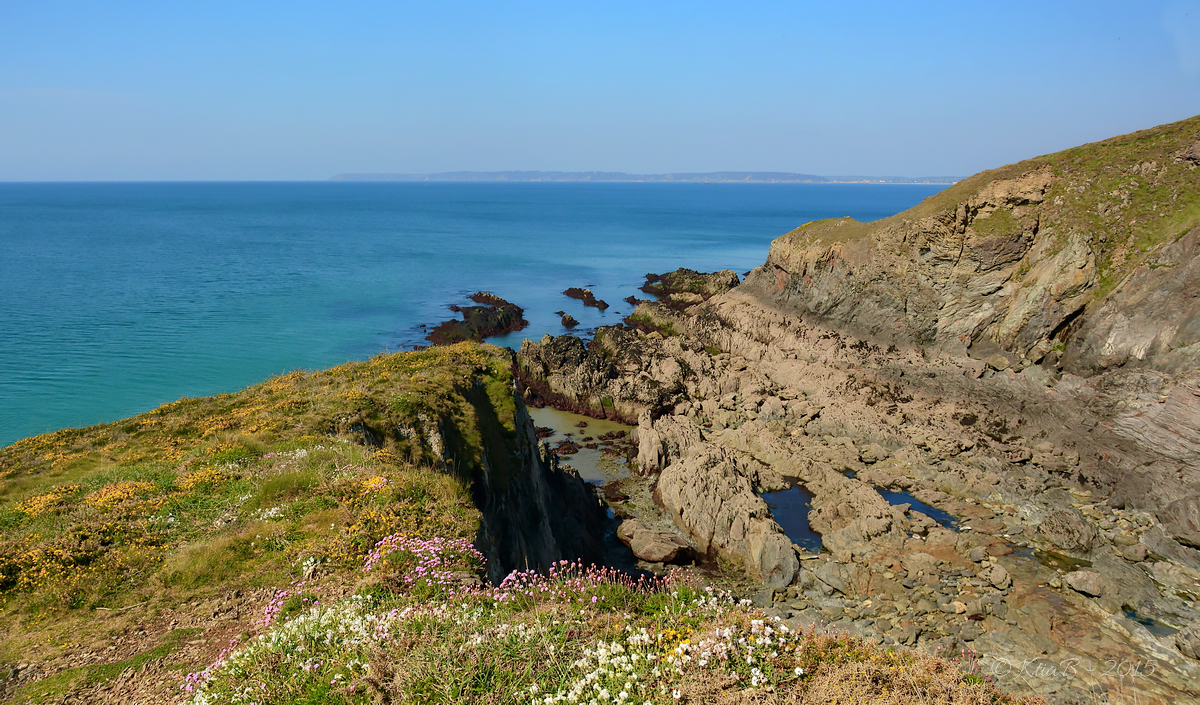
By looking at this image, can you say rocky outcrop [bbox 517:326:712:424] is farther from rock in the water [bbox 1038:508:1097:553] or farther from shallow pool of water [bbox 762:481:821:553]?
rock in the water [bbox 1038:508:1097:553]

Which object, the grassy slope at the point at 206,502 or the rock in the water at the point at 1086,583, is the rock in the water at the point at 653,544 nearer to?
the grassy slope at the point at 206,502

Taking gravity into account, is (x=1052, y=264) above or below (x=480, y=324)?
above

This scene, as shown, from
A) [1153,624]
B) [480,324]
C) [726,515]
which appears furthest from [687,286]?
[1153,624]

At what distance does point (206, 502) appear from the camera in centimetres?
1298

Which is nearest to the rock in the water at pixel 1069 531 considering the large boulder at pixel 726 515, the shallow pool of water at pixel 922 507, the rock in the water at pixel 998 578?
the shallow pool of water at pixel 922 507

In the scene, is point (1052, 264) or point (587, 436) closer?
point (1052, 264)

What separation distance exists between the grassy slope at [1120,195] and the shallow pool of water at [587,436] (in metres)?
29.2

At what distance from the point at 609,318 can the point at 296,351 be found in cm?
3281

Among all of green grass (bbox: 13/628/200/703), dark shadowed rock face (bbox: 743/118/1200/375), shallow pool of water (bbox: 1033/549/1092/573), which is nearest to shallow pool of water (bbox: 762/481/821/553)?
shallow pool of water (bbox: 1033/549/1092/573)

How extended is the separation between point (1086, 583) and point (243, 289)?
82.0 metres

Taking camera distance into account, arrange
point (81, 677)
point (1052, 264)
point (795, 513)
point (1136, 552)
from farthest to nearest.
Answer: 1. point (1052, 264)
2. point (795, 513)
3. point (1136, 552)
4. point (81, 677)

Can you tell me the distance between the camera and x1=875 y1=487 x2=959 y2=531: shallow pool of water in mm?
26406

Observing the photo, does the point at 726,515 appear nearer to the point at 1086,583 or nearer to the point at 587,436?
the point at 1086,583

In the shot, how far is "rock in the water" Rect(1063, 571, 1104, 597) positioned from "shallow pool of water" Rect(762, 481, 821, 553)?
8628 mm
